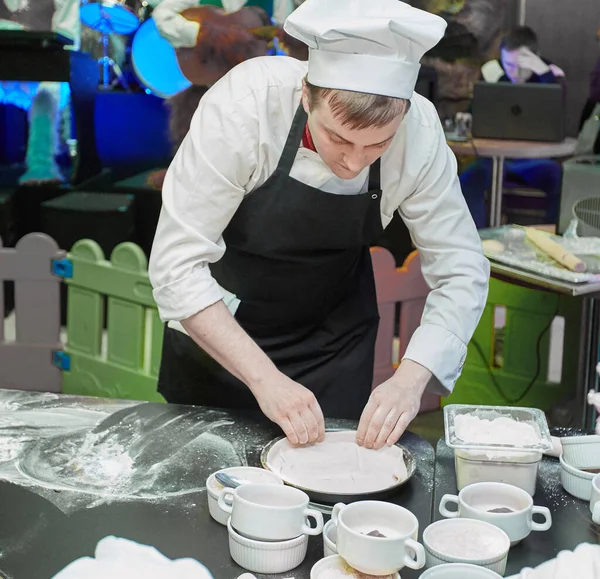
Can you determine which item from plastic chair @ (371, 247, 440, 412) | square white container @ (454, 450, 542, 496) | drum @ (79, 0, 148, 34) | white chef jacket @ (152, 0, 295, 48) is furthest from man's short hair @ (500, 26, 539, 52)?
square white container @ (454, 450, 542, 496)

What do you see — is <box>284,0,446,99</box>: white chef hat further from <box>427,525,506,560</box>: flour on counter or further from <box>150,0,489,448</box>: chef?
<box>427,525,506,560</box>: flour on counter

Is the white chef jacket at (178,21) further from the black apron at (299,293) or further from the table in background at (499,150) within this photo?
the black apron at (299,293)

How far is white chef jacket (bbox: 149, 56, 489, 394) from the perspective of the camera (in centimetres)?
181

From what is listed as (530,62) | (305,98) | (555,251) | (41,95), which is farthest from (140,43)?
(305,98)

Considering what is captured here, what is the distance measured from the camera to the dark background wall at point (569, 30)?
19.7ft

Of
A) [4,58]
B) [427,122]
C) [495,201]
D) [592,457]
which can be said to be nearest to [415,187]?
[427,122]

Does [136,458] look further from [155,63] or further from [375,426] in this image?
[155,63]

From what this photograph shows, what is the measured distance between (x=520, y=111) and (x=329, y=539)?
3.97 metres

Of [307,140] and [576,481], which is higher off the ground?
[307,140]

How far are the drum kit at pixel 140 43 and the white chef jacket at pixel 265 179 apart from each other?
302cm

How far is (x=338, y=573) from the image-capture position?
1.27 metres

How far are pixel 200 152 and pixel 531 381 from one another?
7.86 ft

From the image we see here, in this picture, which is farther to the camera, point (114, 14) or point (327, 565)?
point (114, 14)

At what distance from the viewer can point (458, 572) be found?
4.06ft
